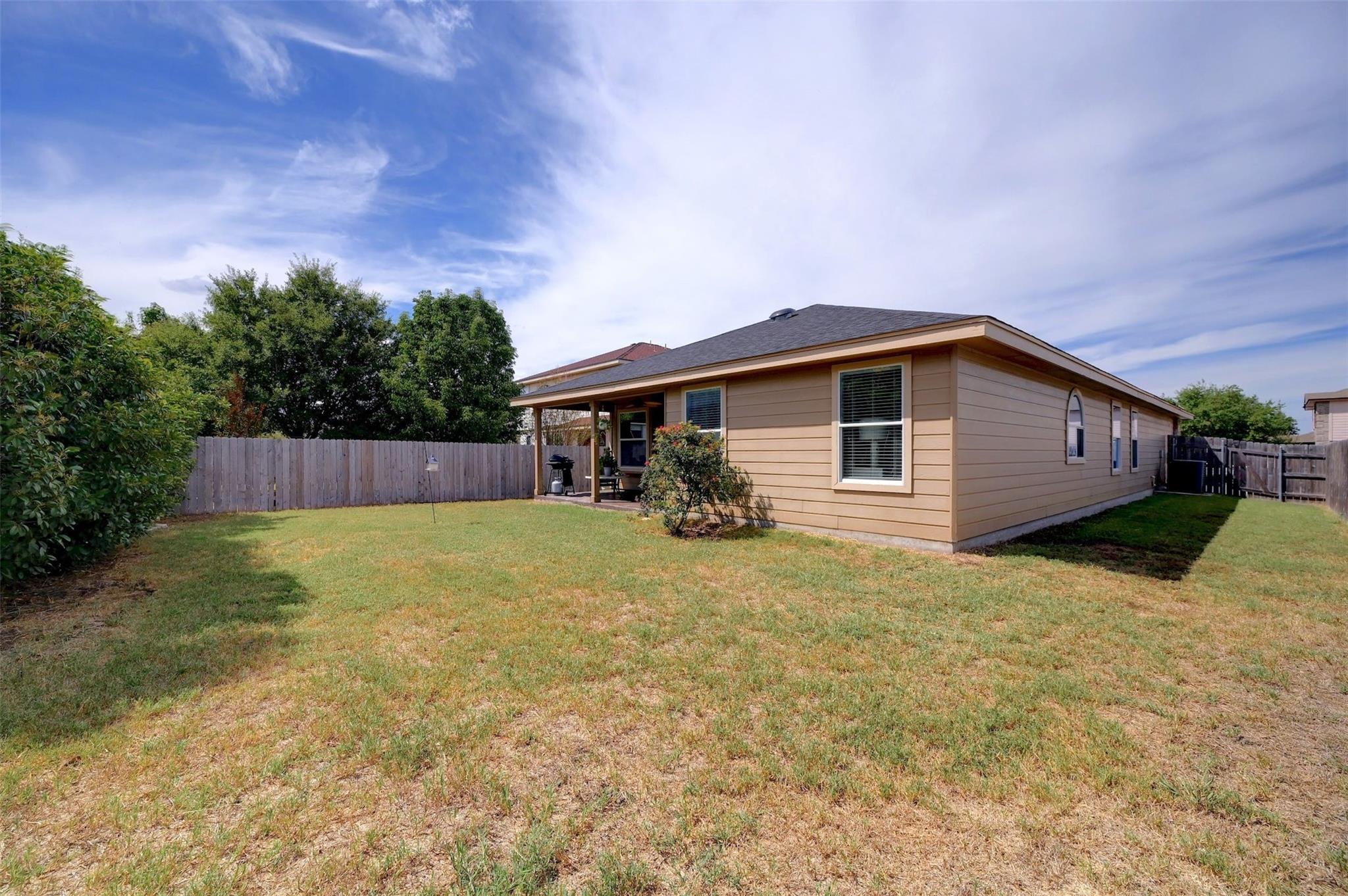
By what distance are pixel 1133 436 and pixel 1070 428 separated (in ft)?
18.2

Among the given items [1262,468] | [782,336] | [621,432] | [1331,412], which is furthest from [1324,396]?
[621,432]

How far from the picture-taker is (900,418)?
21.1 feet

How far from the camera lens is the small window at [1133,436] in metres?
12.4

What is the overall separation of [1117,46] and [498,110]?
8829 mm

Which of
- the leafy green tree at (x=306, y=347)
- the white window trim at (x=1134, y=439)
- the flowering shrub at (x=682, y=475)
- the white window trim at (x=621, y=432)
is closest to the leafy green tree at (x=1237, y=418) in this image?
the white window trim at (x=1134, y=439)

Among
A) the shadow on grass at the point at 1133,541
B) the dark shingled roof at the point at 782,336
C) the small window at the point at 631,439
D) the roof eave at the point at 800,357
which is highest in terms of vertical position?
the dark shingled roof at the point at 782,336

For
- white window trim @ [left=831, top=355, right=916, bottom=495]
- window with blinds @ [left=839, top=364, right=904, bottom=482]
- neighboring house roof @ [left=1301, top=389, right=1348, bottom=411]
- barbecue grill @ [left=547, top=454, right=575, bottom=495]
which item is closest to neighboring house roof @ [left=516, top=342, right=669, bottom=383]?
barbecue grill @ [left=547, top=454, right=575, bottom=495]

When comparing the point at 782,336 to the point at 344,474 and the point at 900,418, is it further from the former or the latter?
the point at 344,474

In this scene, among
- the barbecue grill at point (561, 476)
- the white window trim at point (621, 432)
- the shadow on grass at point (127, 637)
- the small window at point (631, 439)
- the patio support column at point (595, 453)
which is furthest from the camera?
the barbecue grill at point (561, 476)

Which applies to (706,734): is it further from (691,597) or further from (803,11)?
(803,11)

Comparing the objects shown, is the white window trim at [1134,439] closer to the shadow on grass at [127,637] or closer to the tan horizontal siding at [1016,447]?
the tan horizontal siding at [1016,447]

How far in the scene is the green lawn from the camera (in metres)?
1.66

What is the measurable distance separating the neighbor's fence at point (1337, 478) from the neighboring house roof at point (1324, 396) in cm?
1184

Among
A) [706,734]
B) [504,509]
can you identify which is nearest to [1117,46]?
[706,734]
